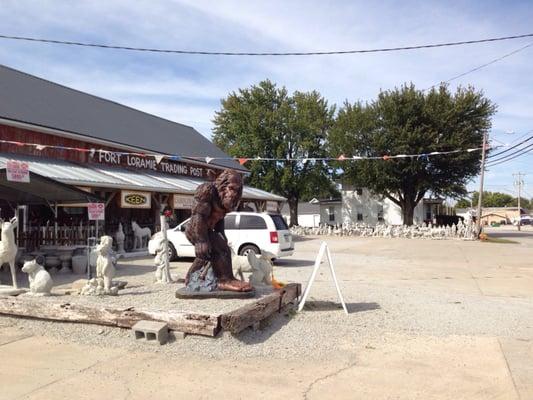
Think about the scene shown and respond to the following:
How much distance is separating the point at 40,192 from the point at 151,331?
9690 mm

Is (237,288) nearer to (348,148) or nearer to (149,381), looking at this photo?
(149,381)

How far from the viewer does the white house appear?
5716 cm

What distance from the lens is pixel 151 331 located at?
21.3ft

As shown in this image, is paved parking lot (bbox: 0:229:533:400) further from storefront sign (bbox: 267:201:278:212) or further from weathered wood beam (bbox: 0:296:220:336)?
storefront sign (bbox: 267:201:278:212)

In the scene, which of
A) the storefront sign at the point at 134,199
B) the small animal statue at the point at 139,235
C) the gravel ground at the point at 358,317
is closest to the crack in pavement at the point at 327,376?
the gravel ground at the point at 358,317

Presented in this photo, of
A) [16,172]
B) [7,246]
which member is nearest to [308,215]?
[16,172]

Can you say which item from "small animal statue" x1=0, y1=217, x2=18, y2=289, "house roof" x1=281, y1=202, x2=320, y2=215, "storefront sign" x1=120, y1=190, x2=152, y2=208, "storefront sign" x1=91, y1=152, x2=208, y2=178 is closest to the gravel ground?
"small animal statue" x1=0, y1=217, x2=18, y2=289

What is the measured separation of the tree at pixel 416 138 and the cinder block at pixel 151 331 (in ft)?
117

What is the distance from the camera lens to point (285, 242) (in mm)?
16625

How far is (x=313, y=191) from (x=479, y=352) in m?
46.2

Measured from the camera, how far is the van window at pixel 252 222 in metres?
16.3

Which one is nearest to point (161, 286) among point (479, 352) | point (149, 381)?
point (149, 381)

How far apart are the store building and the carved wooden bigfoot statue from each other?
8392mm

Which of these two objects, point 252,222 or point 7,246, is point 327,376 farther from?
point 252,222
